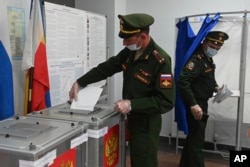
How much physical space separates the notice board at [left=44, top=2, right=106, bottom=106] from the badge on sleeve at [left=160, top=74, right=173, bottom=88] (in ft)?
4.09

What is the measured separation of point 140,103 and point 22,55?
1261mm

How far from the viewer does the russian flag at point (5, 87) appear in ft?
6.32

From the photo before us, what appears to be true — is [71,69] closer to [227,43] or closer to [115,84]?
[115,84]

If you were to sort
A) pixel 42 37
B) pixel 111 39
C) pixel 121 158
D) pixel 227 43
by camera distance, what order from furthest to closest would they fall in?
1. pixel 111 39
2. pixel 227 43
3. pixel 42 37
4. pixel 121 158

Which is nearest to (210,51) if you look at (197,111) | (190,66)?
(190,66)

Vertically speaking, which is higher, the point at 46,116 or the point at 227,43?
the point at 227,43

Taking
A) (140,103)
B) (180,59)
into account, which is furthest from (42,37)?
(180,59)

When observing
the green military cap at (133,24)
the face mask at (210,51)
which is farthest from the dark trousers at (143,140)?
the face mask at (210,51)

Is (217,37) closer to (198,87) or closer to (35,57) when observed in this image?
(198,87)

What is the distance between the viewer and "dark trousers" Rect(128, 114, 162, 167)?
1606 mm

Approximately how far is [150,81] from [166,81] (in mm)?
98

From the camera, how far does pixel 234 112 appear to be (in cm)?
315

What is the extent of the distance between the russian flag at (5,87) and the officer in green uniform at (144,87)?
22.4 inches

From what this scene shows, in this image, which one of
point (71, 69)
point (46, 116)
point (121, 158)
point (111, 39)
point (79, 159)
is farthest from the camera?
point (111, 39)
